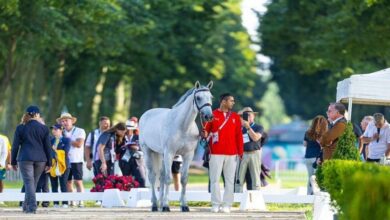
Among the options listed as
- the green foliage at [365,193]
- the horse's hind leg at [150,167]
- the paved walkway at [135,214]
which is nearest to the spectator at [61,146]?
the horse's hind leg at [150,167]

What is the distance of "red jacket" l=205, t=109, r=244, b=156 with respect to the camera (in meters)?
25.0

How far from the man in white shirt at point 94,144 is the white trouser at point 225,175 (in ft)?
17.1

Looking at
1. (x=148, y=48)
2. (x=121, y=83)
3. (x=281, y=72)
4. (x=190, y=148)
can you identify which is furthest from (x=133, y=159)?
(x=281, y=72)

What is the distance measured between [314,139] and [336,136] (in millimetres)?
2646

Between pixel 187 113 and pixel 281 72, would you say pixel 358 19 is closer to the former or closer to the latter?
pixel 187 113

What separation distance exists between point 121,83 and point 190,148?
160 feet

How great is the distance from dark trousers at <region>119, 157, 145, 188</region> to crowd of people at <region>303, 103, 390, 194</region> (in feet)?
11.6

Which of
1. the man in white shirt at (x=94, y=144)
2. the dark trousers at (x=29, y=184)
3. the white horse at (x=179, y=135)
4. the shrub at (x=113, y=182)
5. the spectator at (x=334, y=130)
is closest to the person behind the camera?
the spectator at (x=334, y=130)

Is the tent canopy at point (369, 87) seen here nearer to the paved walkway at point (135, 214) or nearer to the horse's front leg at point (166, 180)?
the paved walkway at point (135, 214)

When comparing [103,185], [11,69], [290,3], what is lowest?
[103,185]

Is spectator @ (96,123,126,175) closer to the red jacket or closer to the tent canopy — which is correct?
the red jacket

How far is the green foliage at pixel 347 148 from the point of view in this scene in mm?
21812

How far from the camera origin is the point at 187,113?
25.7 m

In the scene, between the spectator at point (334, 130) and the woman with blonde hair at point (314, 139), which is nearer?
the spectator at point (334, 130)
